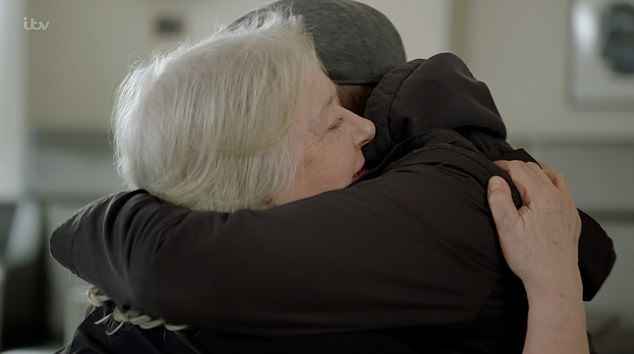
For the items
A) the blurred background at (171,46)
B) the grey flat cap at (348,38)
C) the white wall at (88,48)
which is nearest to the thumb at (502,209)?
the grey flat cap at (348,38)

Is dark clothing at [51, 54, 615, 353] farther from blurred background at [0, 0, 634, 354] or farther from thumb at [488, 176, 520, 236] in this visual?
blurred background at [0, 0, 634, 354]

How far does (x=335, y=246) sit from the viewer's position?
2.71 feet

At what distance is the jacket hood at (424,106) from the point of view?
3.30 ft

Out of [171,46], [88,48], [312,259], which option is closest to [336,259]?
[312,259]

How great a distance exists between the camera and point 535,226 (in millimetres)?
943

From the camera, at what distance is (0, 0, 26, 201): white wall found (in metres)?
3.60

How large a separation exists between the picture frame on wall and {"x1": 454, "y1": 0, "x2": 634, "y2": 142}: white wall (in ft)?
0.17

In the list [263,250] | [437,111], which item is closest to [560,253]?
[437,111]

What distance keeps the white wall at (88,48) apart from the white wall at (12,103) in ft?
0.20

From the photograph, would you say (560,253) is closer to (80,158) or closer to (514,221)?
(514,221)

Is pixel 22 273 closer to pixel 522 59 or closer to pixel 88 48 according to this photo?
pixel 88 48

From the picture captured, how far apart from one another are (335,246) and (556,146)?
3082mm

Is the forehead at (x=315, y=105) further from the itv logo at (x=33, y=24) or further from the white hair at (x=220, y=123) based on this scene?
the itv logo at (x=33, y=24)

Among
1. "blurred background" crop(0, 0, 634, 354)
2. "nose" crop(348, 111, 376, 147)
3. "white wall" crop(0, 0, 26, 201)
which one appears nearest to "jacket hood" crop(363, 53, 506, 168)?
"nose" crop(348, 111, 376, 147)
